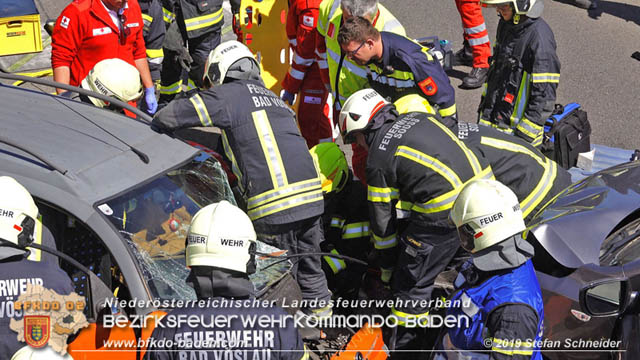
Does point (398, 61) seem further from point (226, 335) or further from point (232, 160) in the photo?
point (226, 335)

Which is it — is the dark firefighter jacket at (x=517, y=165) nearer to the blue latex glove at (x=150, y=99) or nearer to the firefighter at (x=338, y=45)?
the firefighter at (x=338, y=45)

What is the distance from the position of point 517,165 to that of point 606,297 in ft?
4.08

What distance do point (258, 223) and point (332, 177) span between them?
660 millimetres

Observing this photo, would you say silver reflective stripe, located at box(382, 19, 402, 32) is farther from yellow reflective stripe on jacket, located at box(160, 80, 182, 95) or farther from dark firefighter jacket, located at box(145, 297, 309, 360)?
dark firefighter jacket, located at box(145, 297, 309, 360)

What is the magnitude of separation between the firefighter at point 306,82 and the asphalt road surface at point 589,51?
2.11 meters

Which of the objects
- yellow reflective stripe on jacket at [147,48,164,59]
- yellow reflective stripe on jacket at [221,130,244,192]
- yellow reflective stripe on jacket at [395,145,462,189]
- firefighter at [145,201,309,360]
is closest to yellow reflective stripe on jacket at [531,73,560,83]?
yellow reflective stripe on jacket at [395,145,462,189]

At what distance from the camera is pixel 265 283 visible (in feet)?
13.1

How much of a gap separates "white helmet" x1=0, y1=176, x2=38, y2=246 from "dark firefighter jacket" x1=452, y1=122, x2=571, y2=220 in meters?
2.73

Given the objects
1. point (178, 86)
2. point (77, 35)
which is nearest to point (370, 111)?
point (77, 35)

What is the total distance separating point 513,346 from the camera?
3.15 metres

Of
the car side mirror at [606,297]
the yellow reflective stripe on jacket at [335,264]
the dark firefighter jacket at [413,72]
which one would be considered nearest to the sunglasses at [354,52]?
the dark firefighter jacket at [413,72]

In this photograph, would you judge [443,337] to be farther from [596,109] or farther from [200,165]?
[596,109]

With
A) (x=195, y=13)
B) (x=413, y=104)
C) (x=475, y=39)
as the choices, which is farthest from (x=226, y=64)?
(x=475, y=39)

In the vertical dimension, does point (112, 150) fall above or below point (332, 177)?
above
